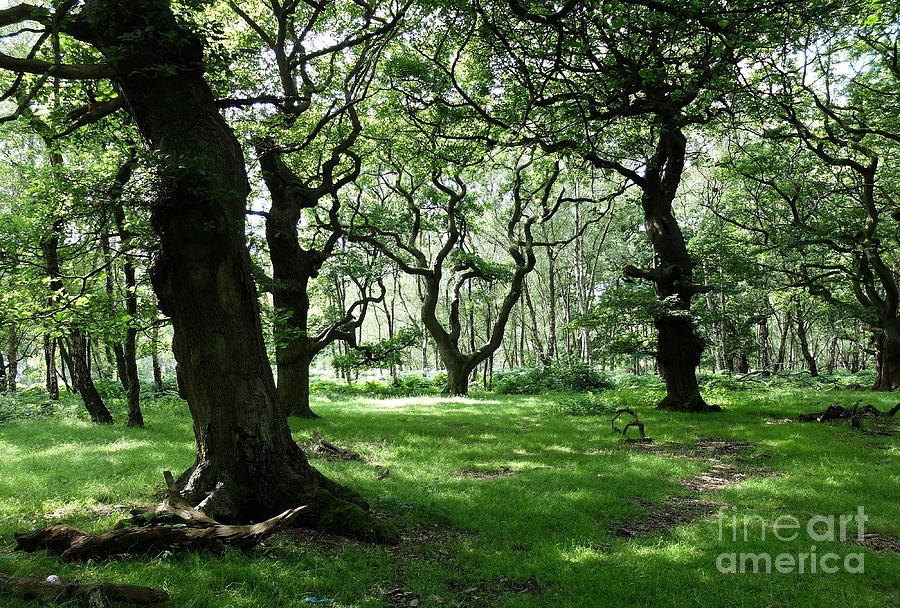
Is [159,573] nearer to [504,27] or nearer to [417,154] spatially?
[504,27]

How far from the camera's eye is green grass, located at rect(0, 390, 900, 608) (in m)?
3.87

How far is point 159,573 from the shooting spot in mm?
3775

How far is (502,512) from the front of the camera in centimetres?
589

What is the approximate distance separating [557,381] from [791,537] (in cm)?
1822

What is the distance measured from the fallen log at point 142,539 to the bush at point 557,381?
1907 cm

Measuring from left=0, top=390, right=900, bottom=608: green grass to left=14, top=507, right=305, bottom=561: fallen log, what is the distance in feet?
0.45

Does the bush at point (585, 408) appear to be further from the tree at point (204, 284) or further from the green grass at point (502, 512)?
the tree at point (204, 284)

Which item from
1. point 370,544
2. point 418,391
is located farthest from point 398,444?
point 418,391

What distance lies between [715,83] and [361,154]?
373 inches

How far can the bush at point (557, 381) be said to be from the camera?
74.3ft

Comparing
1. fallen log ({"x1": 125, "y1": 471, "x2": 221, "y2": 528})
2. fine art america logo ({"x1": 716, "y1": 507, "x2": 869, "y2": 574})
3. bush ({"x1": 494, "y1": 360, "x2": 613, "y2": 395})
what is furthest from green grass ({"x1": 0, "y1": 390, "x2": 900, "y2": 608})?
bush ({"x1": 494, "y1": 360, "x2": 613, "y2": 395})

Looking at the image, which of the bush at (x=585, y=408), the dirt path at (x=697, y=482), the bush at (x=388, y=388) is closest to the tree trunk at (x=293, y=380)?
the bush at (x=585, y=408)

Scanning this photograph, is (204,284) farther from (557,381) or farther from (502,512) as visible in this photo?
(557,381)

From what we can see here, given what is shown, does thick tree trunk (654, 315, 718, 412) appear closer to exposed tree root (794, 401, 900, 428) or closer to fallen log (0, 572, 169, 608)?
exposed tree root (794, 401, 900, 428)
